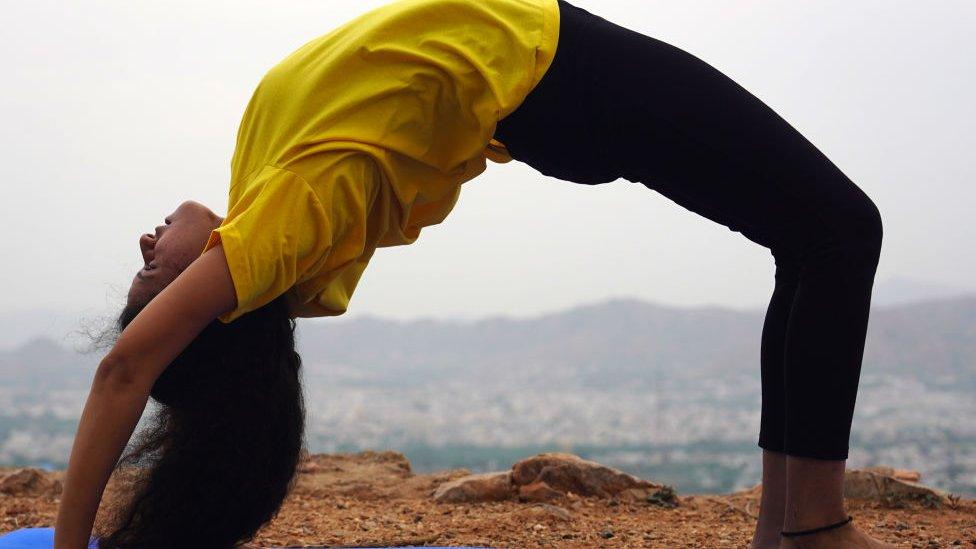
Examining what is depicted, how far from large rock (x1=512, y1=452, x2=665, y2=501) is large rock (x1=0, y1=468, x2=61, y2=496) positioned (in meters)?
2.17

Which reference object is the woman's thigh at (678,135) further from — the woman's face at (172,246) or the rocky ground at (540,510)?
the rocky ground at (540,510)

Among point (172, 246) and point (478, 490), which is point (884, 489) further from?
point (172, 246)

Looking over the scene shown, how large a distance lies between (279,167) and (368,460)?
3.50 m

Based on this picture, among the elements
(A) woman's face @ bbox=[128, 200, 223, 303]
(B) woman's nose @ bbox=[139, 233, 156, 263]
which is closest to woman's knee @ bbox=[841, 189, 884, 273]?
(A) woman's face @ bbox=[128, 200, 223, 303]

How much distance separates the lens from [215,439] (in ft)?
7.04

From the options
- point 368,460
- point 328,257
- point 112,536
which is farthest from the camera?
point 368,460

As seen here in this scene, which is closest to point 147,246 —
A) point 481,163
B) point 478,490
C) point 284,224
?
point 284,224

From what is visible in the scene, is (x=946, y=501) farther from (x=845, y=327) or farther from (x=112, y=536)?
(x=112, y=536)

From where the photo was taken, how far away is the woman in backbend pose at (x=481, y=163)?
1.85 meters

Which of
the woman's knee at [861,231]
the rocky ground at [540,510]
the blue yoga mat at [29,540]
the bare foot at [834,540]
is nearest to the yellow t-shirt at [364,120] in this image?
the woman's knee at [861,231]

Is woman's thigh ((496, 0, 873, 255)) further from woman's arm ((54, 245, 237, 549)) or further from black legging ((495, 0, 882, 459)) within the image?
woman's arm ((54, 245, 237, 549))

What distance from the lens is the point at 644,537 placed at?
332 cm

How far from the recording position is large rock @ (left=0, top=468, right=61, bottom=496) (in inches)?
171

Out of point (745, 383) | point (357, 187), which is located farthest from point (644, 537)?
point (745, 383)
